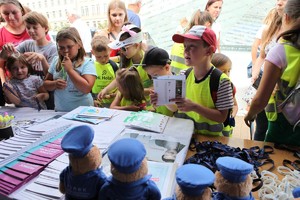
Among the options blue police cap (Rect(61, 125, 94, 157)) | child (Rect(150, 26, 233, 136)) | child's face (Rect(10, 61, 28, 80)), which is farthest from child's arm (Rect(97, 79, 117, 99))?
blue police cap (Rect(61, 125, 94, 157))

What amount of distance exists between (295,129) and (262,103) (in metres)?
0.20

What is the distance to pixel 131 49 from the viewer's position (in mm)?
1952

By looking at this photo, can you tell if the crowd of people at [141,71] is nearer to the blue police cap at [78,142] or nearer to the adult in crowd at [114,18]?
the adult in crowd at [114,18]

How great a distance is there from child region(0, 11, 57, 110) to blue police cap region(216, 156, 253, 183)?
1674 mm

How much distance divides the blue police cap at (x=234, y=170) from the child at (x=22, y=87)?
156 cm

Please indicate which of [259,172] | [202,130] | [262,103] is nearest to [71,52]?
[202,130]

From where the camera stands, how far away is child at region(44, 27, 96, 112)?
5.31ft

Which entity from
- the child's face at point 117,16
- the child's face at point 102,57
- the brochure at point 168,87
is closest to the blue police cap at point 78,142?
the brochure at point 168,87

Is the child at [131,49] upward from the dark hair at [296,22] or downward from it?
downward

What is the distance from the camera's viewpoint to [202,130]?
139cm

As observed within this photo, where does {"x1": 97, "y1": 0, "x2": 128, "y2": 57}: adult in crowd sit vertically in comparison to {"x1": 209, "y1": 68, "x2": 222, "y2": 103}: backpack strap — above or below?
above

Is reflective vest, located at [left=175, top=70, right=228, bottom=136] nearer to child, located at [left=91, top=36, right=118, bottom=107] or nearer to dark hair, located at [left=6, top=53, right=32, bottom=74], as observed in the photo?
child, located at [left=91, top=36, right=118, bottom=107]

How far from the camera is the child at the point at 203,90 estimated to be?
A: 1.31 m

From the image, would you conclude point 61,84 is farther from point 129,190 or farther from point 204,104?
point 129,190
